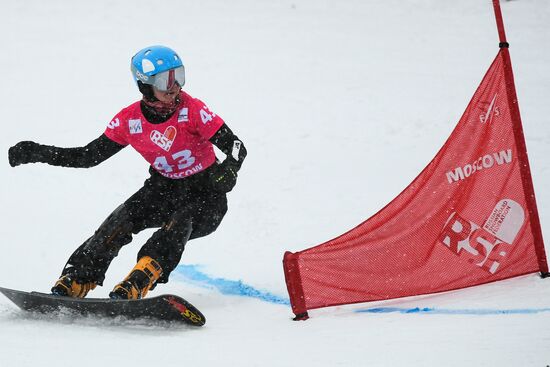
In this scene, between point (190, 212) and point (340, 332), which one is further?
point (190, 212)

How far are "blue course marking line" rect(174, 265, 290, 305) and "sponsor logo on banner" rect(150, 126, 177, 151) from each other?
152 cm

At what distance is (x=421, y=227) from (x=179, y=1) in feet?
44.0

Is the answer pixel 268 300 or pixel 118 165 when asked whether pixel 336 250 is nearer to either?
pixel 268 300

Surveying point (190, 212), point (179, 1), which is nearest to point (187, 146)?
point (190, 212)

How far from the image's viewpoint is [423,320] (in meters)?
4.92

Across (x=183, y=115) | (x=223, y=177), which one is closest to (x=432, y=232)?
(x=223, y=177)

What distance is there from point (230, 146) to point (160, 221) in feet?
3.14

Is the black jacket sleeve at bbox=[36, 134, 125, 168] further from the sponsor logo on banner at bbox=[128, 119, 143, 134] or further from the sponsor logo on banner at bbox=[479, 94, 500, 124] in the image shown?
the sponsor logo on banner at bbox=[479, 94, 500, 124]

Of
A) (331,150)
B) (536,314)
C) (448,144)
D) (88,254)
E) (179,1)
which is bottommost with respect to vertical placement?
(536,314)

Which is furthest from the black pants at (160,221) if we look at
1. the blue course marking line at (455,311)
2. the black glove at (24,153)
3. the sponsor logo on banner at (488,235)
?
the sponsor logo on banner at (488,235)

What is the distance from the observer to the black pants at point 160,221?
18.7 feet

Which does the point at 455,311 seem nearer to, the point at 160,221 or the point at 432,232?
the point at 432,232

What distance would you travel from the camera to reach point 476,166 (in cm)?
558

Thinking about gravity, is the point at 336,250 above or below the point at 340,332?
above
